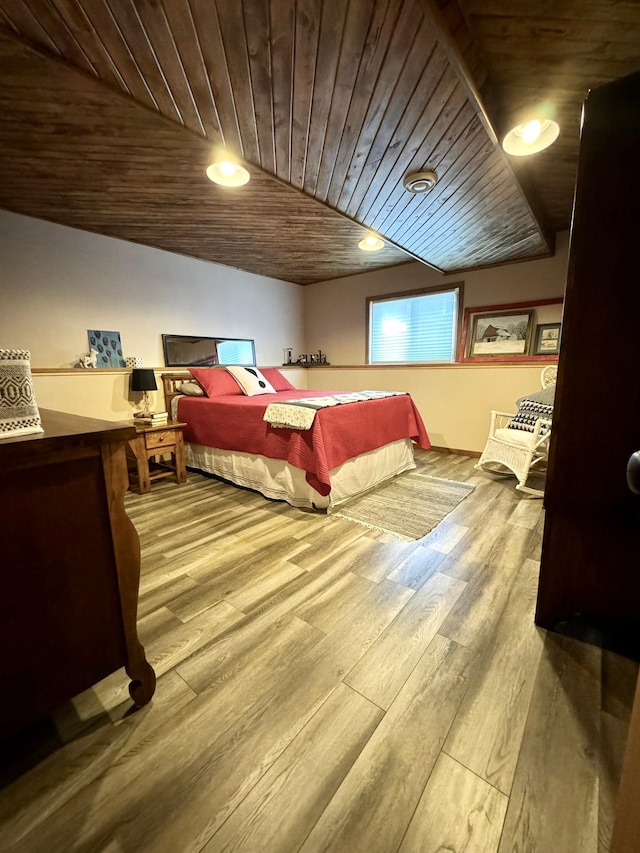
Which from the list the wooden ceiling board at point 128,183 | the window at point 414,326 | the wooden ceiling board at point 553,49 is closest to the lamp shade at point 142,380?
the wooden ceiling board at point 128,183

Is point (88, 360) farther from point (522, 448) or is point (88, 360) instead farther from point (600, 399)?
point (522, 448)

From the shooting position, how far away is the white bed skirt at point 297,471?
8.32 ft

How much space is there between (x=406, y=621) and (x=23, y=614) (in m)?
1.29

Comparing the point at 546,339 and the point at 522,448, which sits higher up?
the point at 546,339

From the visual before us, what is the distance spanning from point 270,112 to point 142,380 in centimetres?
239

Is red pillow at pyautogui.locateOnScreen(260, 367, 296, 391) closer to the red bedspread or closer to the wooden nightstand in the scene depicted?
the red bedspread

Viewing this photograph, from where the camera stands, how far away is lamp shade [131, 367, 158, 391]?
312cm

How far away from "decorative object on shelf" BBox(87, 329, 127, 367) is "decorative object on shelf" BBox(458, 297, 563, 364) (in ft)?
12.4

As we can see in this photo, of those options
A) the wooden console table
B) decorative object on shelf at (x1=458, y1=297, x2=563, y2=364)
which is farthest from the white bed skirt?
the wooden console table

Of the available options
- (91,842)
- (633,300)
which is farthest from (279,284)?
(91,842)

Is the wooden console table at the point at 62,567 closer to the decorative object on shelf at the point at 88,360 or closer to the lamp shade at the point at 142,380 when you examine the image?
the lamp shade at the point at 142,380

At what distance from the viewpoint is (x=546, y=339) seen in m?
3.45

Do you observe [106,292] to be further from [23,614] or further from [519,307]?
[519,307]

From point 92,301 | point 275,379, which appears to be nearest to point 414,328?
point 275,379
